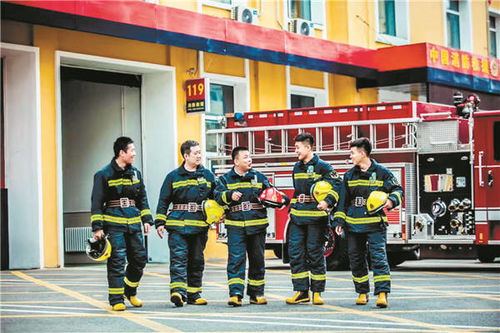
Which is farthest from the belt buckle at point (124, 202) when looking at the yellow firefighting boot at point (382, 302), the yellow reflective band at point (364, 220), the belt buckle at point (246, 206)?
the yellow firefighting boot at point (382, 302)

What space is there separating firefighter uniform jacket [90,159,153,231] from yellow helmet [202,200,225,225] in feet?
2.19

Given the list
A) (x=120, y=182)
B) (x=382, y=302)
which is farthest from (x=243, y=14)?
(x=382, y=302)

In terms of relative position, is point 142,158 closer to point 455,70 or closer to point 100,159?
point 100,159

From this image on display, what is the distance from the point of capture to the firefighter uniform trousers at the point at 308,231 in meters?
11.8

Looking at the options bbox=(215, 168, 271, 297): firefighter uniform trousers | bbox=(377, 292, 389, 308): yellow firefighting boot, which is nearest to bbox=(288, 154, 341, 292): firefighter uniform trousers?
bbox=(215, 168, 271, 297): firefighter uniform trousers

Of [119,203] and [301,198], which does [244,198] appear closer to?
[301,198]

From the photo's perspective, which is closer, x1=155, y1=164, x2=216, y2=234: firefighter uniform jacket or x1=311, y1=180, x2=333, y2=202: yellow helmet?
A: x1=311, y1=180, x2=333, y2=202: yellow helmet

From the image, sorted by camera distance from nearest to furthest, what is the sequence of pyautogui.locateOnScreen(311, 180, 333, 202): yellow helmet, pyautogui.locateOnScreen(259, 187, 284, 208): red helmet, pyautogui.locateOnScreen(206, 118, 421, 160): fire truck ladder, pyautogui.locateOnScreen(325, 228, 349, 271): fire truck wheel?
pyautogui.locateOnScreen(311, 180, 333, 202): yellow helmet < pyautogui.locateOnScreen(259, 187, 284, 208): red helmet < pyautogui.locateOnScreen(206, 118, 421, 160): fire truck ladder < pyautogui.locateOnScreen(325, 228, 349, 271): fire truck wheel

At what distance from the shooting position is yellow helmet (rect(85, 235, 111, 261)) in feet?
37.1

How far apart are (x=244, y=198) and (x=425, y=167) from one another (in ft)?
17.9

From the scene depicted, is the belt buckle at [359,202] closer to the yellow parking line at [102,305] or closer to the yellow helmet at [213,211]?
the yellow helmet at [213,211]

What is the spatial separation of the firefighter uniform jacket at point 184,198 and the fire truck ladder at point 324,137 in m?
5.48

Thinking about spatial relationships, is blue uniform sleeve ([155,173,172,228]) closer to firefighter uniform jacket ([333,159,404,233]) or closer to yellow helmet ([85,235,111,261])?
yellow helmet ([85,235,111,261])

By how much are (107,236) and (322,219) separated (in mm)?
2447
